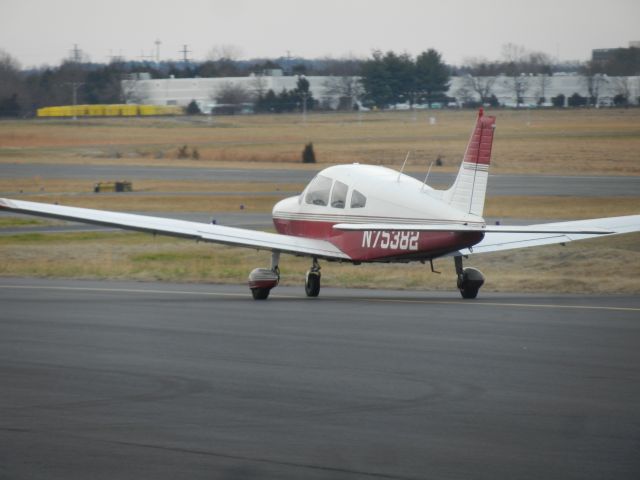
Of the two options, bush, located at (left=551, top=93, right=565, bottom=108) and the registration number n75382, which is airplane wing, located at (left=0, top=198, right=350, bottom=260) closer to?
the registration number n75382

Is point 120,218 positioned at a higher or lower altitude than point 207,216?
higher

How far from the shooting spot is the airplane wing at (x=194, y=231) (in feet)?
66.2

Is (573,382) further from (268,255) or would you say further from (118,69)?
(118,69)

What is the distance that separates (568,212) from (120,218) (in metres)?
23.6

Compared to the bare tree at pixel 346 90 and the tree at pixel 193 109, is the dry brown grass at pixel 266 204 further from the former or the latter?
the tree at pixel 193 109

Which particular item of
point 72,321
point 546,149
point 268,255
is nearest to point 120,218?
point 72,321

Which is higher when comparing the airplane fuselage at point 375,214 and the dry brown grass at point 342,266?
the airplane fuselage at point 375,214

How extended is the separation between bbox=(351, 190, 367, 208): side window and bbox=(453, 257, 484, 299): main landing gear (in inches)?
76.0

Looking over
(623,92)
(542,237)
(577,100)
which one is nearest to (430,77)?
(577,100)

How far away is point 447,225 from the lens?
19.2 meters

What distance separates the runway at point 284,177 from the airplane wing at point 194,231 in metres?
28.6

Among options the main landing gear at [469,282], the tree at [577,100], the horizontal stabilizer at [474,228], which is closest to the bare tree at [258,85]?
the tree at [577,100]

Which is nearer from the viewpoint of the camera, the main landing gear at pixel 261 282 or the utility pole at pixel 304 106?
the main landing gear at pixel 261 282

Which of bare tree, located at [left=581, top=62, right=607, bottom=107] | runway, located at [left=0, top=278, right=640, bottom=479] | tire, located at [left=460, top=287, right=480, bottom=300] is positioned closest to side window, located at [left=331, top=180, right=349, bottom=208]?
runway, located at [left=0, top=278, right=640, bottom=479]
